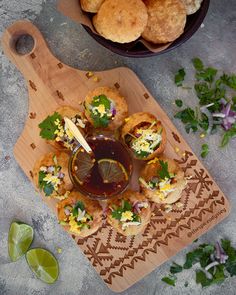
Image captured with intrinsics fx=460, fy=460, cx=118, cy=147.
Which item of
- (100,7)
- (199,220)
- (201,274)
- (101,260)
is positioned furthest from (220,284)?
(100,7)

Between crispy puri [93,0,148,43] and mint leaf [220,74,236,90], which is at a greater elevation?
crispy puri [93,0,148,43]

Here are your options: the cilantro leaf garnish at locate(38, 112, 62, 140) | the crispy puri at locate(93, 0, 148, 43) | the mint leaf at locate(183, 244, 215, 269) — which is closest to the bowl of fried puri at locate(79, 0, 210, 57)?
the crispy puri at locate(93, 0, 148, 43)

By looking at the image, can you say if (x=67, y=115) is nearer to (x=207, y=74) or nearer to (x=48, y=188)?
(x=48, y=188)

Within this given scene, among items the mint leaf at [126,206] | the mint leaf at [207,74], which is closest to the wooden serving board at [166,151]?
the mint leaf at [126,206]

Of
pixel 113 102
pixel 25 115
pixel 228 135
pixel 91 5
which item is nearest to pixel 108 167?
pixel 113 102

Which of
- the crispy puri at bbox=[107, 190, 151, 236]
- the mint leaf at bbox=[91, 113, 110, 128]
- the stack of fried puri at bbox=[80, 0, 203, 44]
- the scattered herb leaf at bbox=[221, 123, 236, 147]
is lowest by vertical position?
the scattered herb leaf at bbox=[221, 123, 236, 147]

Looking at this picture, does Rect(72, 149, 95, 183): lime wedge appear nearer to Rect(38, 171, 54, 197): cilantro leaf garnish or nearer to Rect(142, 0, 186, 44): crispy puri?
Rect(38, 171, 54, 197): cilantro leaf garnish

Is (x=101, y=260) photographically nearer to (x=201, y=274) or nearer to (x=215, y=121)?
(x=201, y=274)
